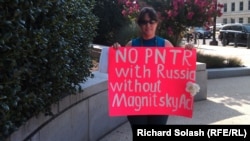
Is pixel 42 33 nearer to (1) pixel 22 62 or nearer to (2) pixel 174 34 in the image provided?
(1) pixel 22 62

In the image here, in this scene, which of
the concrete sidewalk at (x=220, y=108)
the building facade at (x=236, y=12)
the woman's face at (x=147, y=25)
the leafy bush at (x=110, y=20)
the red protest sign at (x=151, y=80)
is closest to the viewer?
the woman's face at (x=147, y=25)

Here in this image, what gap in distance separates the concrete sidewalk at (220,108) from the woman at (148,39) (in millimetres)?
1395

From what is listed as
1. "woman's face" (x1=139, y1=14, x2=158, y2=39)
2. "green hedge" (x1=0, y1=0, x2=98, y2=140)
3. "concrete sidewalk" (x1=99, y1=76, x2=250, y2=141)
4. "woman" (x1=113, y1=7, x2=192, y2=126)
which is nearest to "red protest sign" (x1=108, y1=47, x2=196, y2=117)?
"woman" (x1=113, y1=7, x2=192, y2=126)

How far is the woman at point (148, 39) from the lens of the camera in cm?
358

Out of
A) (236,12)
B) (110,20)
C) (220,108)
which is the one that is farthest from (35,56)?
(236,12)

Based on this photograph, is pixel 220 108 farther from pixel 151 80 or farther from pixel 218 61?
pixel 218 61

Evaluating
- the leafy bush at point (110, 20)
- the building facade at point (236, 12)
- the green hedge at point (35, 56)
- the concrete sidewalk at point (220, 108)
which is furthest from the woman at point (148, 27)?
the building facade at point (236, 12)

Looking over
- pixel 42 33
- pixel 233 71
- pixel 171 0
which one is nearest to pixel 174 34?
pixel 171 0

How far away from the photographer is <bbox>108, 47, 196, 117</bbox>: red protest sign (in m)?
3.71

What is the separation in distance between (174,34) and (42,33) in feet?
30.5

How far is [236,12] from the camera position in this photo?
7600 centimetres

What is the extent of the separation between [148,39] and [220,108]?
3.59 m

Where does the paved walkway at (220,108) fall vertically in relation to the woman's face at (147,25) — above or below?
below
